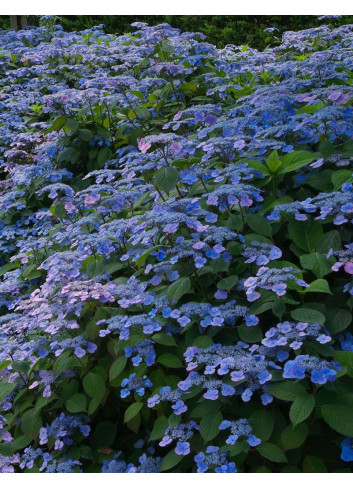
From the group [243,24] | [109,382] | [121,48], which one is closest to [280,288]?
[109,382]

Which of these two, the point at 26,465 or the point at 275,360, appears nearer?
the point at 275,360

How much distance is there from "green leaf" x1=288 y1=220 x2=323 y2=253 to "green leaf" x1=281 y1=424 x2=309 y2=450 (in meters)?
0.76

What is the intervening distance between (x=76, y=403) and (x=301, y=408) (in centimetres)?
96

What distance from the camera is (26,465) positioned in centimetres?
216

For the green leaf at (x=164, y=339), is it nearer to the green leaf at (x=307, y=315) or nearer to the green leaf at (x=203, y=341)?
the green leaf at (x=203, y=341)

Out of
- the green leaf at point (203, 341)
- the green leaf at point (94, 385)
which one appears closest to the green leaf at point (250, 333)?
the green leaf at point (203, 341)

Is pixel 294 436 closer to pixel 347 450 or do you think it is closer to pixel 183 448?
pixel 347 450

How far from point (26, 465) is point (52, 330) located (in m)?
0.52

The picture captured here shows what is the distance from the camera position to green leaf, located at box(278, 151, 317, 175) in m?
2.47

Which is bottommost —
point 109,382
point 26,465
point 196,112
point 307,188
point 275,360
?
point 26,465

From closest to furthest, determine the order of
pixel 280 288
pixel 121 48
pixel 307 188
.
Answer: pixel 280 288 < pixel 307 188 < pixel 121 48

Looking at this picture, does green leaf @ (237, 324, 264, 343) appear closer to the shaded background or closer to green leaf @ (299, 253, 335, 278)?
green leaf @ (299, 253, 335, 278)

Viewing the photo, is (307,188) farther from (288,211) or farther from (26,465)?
(26,465)

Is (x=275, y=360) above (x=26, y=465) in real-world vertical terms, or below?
above
